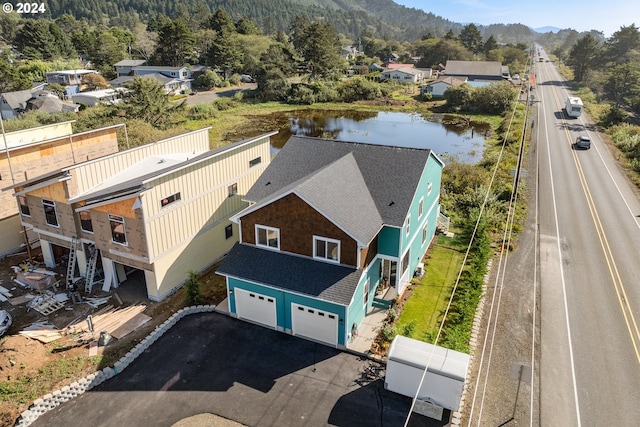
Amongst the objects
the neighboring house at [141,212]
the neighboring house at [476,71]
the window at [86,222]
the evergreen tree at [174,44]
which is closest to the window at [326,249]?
the neighboring house at [141,212]

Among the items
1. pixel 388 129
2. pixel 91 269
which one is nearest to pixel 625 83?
pixel 388 129

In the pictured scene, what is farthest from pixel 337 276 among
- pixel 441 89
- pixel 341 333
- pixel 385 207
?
pixel 441 89

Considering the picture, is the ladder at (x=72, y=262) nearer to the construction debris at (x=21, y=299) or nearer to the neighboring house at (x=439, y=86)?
the construction debris at (x=21, y=299)

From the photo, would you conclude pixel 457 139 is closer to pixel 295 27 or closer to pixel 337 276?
pixel 337 276

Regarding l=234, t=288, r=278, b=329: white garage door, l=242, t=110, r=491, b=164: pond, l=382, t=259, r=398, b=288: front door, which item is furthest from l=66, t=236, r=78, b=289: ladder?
l=242, t=110, r=491, b=164: pond

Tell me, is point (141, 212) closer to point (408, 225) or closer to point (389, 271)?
point (389, 271)

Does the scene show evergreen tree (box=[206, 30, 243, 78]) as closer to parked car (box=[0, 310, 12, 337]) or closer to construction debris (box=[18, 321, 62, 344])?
parked car (box=[0, 310, 12, 337])
